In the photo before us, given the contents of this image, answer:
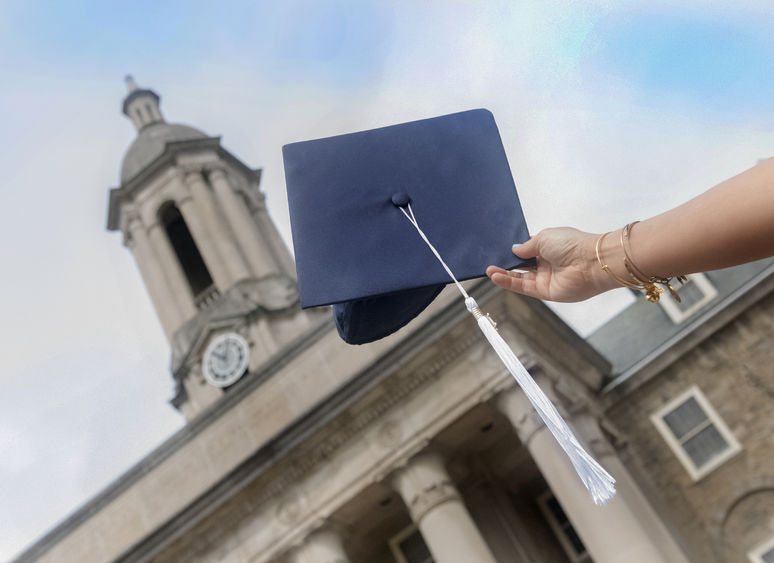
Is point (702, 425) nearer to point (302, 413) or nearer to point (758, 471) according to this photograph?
point (758, 471)

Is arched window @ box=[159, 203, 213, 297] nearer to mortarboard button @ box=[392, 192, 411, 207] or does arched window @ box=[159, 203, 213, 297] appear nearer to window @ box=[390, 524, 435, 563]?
window @ box=[390, 524, 435, 563]

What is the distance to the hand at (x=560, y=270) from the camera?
2877mm

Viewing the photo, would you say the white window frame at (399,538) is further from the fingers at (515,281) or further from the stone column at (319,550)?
the fingers at (515,281)

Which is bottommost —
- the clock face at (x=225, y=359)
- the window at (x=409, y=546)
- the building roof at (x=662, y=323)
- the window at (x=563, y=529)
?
the window at (x=563, y=529)

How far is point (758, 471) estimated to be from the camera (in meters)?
18.6

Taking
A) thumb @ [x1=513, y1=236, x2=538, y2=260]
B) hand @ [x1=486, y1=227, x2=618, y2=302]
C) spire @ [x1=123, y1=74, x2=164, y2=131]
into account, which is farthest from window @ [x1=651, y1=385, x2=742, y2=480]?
spire @ [x1=123, y1=74, x2=164, y2=131]

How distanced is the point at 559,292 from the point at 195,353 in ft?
70.3

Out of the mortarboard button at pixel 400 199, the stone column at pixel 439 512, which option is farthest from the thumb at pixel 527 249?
the stone column at pixel 439 512

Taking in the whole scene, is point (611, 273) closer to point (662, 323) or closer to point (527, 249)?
point (527, 249)

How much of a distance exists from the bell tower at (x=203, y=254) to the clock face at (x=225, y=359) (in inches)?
1.0

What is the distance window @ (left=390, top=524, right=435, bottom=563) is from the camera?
18453mm

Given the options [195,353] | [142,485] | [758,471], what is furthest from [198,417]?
[758,471]

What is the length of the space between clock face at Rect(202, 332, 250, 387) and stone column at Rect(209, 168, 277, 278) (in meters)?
2.15

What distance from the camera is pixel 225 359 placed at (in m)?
23.2
